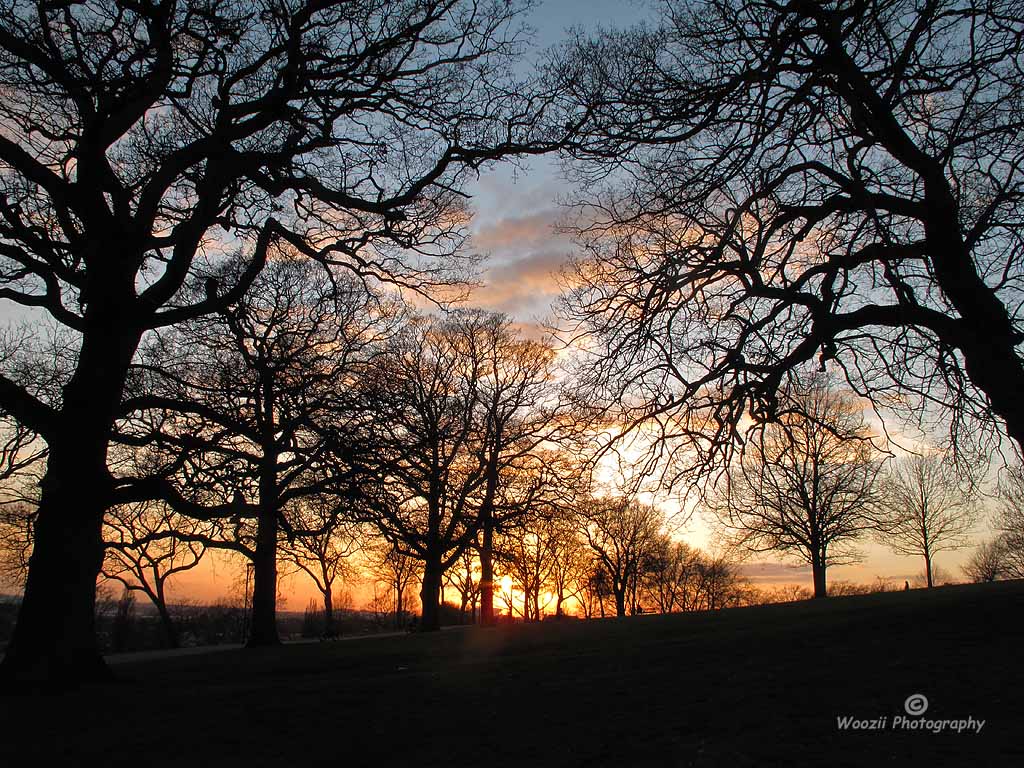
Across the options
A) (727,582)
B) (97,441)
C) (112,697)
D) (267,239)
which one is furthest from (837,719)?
(727,582)

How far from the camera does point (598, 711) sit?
20.9 feet

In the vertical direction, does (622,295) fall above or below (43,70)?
below

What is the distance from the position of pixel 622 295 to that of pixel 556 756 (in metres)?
7.54

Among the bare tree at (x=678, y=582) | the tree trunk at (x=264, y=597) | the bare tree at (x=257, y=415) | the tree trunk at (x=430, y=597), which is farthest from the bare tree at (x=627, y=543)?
the bare tree at (x=257, y=415)

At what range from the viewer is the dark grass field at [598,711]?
491 cm

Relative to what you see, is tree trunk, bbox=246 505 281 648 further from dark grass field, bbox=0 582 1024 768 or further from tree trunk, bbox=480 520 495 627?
dark grass field, bbox=0 582 1024 768

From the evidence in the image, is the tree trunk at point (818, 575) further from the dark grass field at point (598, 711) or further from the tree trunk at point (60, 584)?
the tree trunk at point (60, 584)

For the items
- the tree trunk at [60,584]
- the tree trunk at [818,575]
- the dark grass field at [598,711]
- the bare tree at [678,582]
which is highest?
the tree trunk at [60,584]

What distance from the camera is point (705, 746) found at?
4.94m

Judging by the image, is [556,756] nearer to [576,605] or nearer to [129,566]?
[129,566]

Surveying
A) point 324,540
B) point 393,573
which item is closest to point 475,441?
point 324,540

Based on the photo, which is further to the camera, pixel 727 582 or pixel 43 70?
pixel 727 582

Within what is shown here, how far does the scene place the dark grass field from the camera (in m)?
4.91

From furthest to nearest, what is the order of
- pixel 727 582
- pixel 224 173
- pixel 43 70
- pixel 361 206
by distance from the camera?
pixel 727 582
pixel 361 206
pixel 224 173
pixel 43 70
